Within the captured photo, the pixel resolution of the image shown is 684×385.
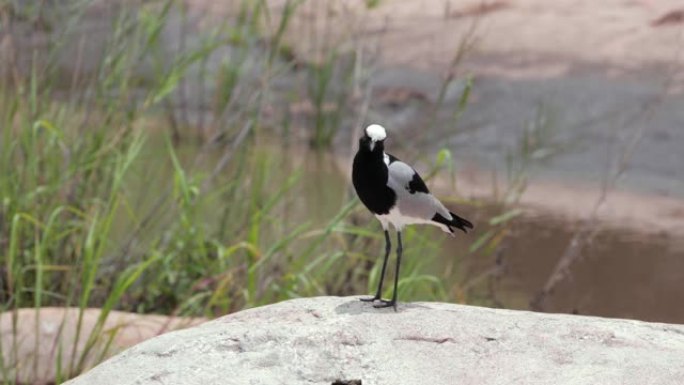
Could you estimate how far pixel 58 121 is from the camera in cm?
573

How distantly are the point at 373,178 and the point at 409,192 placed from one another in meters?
0.09

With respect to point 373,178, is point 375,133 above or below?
above

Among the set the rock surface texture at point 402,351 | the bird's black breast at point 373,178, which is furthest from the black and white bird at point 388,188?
the rock surface texture at point 402,351

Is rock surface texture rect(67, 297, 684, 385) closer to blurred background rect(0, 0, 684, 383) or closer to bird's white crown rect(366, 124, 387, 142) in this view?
bird's white crown rect(366, 124, 387, 142)

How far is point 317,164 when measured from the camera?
28.7 feet

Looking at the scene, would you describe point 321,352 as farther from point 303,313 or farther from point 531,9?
point 531,9

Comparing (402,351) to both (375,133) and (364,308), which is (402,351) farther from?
(375,133)

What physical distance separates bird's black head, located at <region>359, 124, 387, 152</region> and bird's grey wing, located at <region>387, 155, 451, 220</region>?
0.31 ft

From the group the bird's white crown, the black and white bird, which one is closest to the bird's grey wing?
the black and white bird

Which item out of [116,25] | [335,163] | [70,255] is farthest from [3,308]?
[335,163]

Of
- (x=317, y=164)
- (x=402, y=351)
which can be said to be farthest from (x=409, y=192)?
(x=317, y=164)

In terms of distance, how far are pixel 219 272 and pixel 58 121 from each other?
2.88ft

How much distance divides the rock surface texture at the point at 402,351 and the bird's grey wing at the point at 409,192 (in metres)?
0.21

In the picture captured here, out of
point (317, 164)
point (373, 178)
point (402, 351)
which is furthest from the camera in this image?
point (317, 164)
